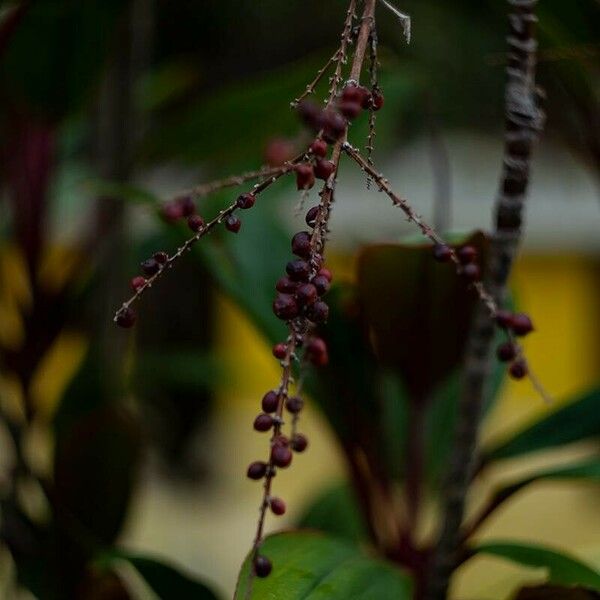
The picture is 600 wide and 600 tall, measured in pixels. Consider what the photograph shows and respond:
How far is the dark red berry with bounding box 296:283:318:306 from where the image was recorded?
0.35m

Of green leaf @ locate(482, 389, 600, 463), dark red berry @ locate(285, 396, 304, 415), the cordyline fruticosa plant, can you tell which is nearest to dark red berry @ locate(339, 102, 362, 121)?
the cordyline fruticosa plant

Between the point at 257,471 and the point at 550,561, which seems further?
the point at 550,561

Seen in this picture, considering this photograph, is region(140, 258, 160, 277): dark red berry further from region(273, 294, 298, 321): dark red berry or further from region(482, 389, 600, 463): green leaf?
region(482, 389, 600, 463): green leaf

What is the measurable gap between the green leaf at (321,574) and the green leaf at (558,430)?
0.13 meters

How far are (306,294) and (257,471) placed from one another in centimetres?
6

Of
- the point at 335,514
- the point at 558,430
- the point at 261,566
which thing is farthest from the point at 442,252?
the point at 335,514

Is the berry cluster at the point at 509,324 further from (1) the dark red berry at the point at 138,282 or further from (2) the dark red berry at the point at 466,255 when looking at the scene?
(1) the dark red berry at the point at 138,282

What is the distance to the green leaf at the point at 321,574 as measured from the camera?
450 millimetres

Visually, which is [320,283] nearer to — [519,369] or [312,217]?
[312,217]

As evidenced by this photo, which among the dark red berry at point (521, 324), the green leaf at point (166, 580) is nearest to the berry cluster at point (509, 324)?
the dark red berry at point (521, 324)

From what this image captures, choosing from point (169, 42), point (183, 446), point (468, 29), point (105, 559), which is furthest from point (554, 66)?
point (183, 446)

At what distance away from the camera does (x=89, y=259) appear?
2.89 feet

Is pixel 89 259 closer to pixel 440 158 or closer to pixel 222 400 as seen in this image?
pixel 440 158

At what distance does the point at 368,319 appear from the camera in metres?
0.59
